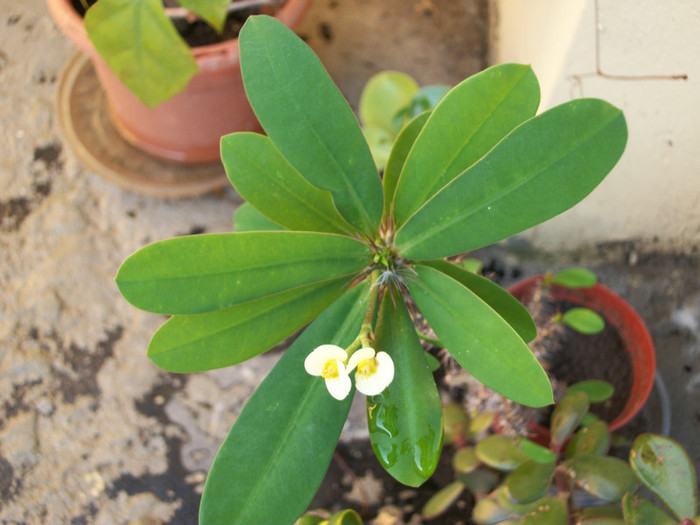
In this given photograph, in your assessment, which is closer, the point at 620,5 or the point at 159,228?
the point at 620,5

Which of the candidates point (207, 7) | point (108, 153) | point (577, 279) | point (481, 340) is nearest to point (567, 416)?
point (577, 279)

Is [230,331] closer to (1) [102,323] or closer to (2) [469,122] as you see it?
(2) [469,122]

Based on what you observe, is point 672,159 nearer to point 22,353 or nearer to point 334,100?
point 334,100

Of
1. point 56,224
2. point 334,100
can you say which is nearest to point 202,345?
point 334,100

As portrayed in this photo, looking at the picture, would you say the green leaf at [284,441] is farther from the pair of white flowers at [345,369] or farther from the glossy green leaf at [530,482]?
the glossy green leaf at [530,482]

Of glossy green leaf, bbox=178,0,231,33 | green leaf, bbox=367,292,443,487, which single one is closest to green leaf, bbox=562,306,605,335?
green leaf, bbox=367,292,443,487

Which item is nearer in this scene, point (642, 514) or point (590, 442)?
point (642, 514)
